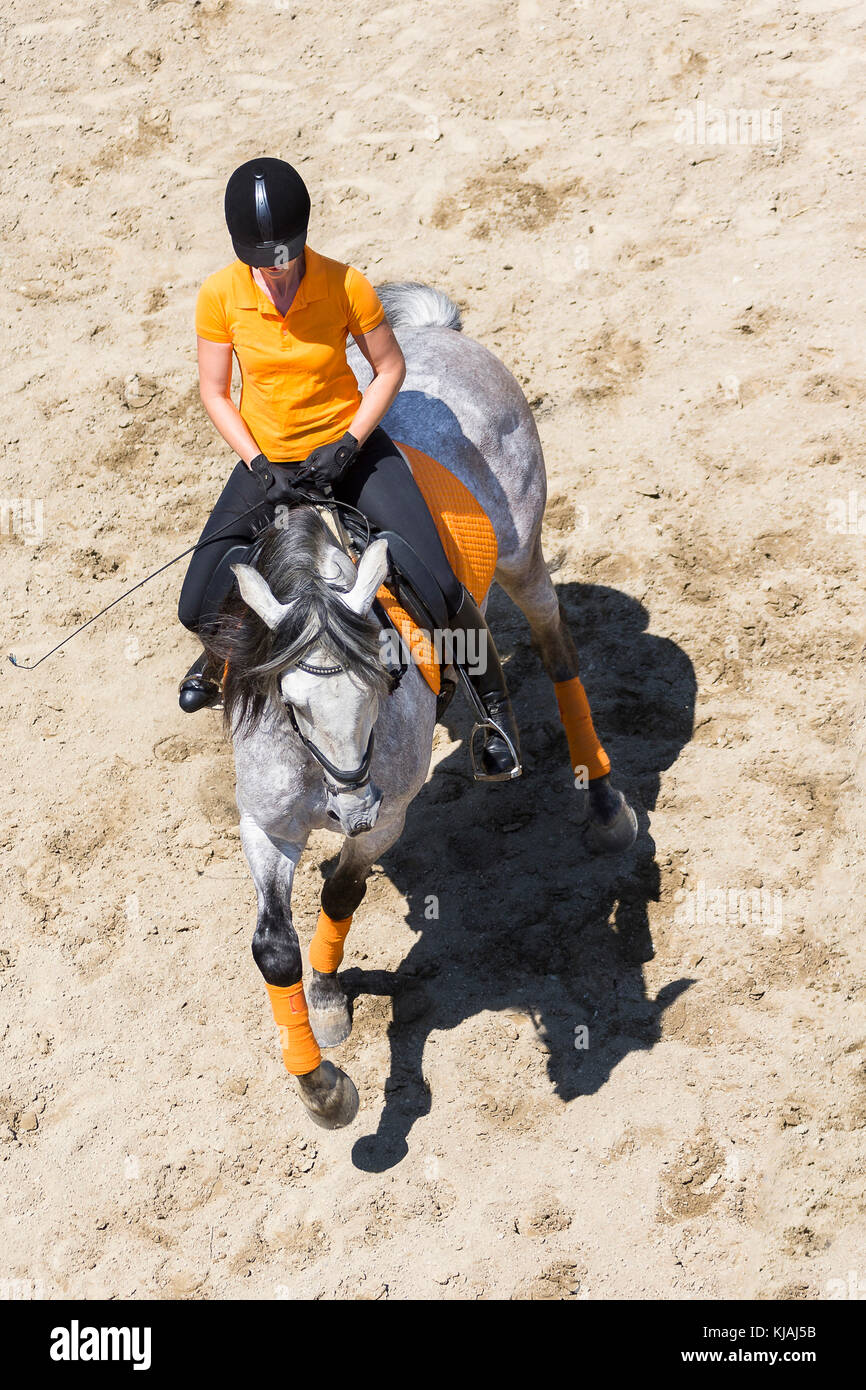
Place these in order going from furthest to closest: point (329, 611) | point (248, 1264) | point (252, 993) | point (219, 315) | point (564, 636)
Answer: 1. point (564, 636)
2. point (252, 993)
3. point (248, 1264)
4. point (219, 315)
5. point (329, 611)

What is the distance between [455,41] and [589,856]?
323 inches

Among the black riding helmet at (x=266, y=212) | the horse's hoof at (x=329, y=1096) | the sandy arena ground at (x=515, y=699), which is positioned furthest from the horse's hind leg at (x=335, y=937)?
the black riding helmet at (x=266, y=212)

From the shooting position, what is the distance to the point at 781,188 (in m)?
9.66

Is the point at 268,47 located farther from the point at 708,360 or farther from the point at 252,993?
the point at 252,993

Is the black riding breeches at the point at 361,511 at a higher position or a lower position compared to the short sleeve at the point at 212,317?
lower

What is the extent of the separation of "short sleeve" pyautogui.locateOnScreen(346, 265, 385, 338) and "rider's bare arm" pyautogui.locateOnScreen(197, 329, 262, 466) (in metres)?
0.53

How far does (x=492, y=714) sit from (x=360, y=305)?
6.60ft

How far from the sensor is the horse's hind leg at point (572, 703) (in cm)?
655

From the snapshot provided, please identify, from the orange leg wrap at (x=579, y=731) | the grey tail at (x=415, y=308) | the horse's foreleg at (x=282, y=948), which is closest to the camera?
the horse's foreleg at (x=282, y=948)

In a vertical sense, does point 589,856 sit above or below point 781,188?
below

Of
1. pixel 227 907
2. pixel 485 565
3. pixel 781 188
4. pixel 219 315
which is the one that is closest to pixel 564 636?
pixel 485 565

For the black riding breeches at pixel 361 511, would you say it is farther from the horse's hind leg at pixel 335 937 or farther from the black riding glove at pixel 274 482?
the horse's hind leg at pixel 335 937

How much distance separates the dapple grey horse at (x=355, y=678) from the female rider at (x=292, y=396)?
54 cm

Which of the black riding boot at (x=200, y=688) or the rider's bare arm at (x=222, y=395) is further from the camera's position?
the black riding boot at (x=200, y=688)
